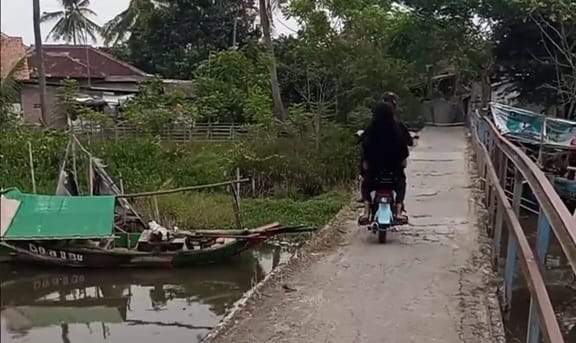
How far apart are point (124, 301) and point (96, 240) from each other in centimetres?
170

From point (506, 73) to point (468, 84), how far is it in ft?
13.6

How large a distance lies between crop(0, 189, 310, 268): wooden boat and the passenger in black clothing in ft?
19.5

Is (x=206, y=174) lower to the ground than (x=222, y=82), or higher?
lower

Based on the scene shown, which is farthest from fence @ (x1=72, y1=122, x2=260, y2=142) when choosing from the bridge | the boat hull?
the bridge

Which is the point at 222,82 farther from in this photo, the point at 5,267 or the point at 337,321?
the point at 337,321

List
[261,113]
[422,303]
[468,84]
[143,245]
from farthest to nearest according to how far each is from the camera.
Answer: [468,84] → [261,113] → [143,245] → [422,303]

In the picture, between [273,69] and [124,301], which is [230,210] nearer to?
[124,301]

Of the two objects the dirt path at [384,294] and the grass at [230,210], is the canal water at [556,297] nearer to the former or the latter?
the dirt path at [384,294]

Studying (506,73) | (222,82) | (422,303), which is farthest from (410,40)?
(422,303)

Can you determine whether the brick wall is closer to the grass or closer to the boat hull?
the grass

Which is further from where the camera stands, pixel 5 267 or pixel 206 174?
pixel 206 174

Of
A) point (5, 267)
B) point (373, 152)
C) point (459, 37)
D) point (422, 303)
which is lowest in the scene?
point (5, 267)

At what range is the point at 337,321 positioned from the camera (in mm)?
3998

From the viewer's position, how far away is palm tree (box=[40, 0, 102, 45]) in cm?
3553
